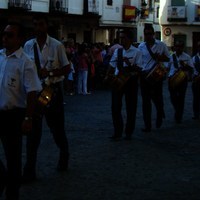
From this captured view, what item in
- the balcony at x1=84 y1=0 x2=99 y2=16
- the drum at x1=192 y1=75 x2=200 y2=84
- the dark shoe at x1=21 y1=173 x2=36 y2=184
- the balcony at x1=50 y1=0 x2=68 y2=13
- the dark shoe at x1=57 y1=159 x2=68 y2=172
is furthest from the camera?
the balcony at x1=84 y1=0 x2=99 y2=16

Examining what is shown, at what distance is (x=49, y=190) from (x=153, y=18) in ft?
156

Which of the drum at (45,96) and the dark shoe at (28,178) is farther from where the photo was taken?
Answer: the dark shoe at (28,178)

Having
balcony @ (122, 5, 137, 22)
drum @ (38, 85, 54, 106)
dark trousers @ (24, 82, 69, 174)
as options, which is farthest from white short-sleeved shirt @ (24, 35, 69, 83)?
balcony @ (122, 5, 137, 22)

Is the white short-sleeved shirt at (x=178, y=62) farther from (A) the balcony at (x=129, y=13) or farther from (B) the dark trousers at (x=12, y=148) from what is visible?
(A) the balcony at (x=129, y=13)

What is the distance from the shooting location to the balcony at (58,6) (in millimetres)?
Result: 35906

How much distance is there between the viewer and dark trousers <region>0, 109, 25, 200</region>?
20.0ft

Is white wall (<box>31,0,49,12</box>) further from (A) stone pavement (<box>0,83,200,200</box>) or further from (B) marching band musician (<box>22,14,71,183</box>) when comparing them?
(B) marching band musician (<box>22,14,71,183</box>)

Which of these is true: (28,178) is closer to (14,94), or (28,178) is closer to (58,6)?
(14,94)

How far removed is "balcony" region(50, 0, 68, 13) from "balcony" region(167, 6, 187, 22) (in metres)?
17.4

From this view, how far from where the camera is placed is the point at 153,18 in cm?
5359

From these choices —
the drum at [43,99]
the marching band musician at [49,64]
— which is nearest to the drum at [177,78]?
the marching band musician at [49,64]

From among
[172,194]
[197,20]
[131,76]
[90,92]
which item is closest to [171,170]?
[172,194]

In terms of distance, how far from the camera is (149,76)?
11945 millimetres

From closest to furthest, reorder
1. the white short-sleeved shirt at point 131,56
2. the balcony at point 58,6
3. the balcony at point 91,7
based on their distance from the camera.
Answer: the white short-sleeved shirt at point 131,56, the balcony at point 58,6, the balcony at point 91,7
